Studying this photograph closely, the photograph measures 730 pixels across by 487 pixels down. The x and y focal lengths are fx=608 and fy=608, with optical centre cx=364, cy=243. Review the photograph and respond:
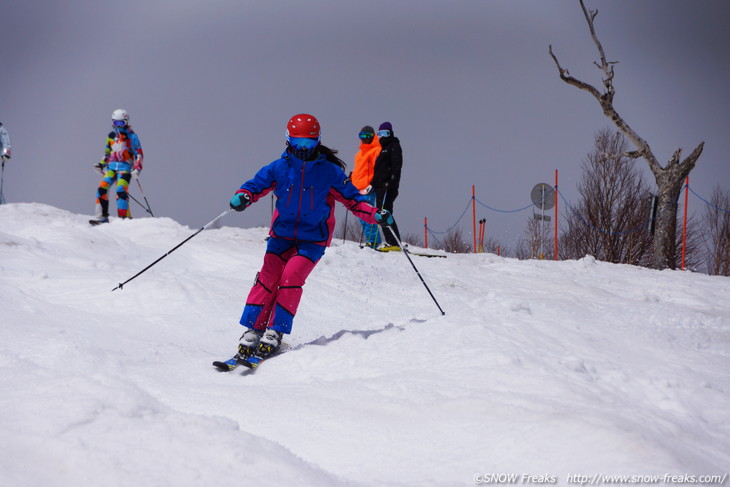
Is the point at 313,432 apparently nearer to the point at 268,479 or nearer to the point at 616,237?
the point at 268,479

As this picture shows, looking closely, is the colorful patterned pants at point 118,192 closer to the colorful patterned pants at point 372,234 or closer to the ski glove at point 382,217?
the colorful patterned pants at point 372,234

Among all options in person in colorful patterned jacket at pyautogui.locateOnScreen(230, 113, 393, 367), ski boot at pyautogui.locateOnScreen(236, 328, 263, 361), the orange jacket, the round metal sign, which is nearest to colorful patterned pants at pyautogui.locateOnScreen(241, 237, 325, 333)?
person in colorful patterned jacket at pyautogui.locateOnScreen(230, 113, 393, 367)

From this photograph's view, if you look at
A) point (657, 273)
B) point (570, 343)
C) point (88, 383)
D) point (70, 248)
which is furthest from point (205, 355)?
point (657, 273)

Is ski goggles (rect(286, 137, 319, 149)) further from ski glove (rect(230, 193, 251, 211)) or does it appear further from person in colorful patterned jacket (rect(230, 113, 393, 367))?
ski glove (rect(230, 193, 251, 211))

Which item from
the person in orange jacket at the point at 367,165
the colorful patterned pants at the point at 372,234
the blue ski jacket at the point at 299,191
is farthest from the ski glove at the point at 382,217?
the person in orange jacket at the point at 367,165

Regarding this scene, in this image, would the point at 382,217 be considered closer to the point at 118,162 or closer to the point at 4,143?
the point at 118,162

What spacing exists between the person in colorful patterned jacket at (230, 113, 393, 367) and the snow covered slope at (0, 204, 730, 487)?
1.45ft

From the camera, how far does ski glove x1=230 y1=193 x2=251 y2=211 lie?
13.5ft

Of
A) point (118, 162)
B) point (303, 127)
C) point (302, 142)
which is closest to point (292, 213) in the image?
point (302, 142)

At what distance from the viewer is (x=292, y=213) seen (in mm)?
4258

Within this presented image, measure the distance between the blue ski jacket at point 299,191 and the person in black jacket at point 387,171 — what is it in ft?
19.8

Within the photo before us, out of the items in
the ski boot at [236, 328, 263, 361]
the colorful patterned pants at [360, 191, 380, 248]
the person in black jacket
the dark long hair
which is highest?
the person in black jacket

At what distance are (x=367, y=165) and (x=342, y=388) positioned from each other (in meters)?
7.81

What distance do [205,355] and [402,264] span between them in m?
4.82
